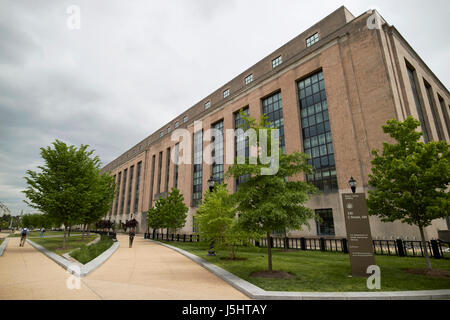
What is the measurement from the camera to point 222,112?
4106 centimetres

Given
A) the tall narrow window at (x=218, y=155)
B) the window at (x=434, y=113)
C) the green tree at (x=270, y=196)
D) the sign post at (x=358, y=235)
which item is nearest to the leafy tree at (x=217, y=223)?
the green tree at (x=270, y=196)

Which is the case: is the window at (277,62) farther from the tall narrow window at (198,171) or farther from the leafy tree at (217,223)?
the leafy tree at (217,223)

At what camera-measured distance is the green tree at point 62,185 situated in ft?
60.2

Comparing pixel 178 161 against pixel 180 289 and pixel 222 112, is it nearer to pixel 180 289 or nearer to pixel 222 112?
pixel 222 112

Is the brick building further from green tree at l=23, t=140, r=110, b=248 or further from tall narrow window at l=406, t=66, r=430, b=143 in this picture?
green tree at l=23, t=140, r=110, b=248

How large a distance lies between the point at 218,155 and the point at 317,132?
60.8ft

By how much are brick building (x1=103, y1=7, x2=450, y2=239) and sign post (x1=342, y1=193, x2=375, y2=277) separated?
1447cm

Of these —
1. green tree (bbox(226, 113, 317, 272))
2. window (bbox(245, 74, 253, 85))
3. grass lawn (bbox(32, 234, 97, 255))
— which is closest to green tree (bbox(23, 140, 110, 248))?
grass lawn (bbox(32, 234, 97, 255))

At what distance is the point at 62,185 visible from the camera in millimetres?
19172

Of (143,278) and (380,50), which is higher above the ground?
(380,50)

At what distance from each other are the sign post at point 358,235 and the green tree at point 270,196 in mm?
1488
